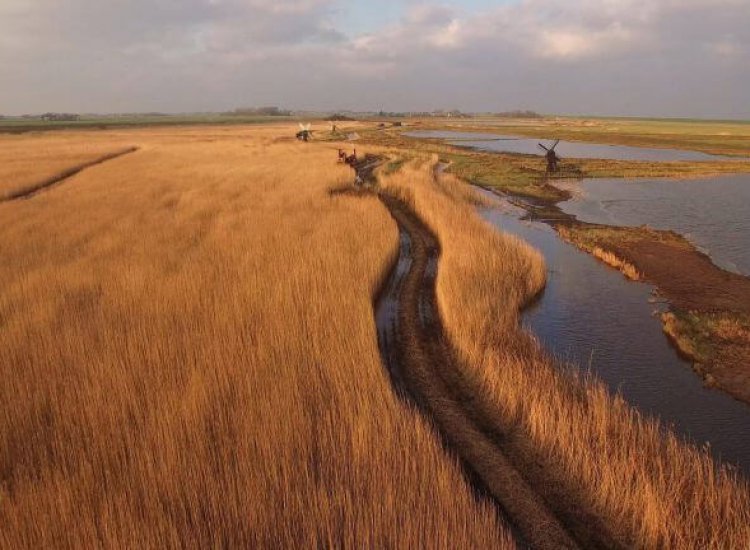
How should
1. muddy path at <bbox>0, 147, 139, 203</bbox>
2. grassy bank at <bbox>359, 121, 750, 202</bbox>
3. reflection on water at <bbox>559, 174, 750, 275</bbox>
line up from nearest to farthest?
reflection on water at <bbox>559, 174, 750, 275</bbox> < muddy path at <bbox>0, 147, 139, 203</bbox> < grassy bank at <bbox>359, 121, 750, 202</bbox>

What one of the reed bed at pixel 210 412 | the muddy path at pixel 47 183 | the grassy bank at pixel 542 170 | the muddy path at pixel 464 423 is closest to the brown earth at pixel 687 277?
the muddy path at pixel 464 423

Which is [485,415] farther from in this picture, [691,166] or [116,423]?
[691,166]

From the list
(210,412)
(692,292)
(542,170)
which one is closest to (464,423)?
(210,412)

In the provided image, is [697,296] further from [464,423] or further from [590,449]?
[464,423]

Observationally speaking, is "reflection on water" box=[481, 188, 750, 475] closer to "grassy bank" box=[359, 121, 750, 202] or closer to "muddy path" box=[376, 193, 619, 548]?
"muddy path" box=[376, 193, 619, 548]

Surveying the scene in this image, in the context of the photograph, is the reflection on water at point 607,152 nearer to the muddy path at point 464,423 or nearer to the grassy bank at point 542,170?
the grassy bank at point 542,170

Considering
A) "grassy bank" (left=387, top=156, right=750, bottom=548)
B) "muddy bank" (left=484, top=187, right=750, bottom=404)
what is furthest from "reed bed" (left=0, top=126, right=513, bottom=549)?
"muddy bank" (left=484, top=187, right=750, bottom=404)
